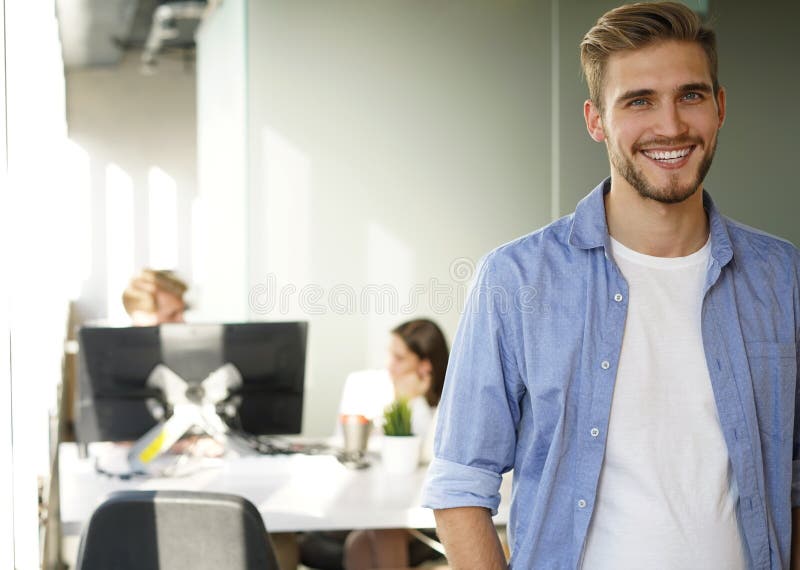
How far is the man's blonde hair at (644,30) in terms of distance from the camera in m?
1.58

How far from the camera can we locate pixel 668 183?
1529 millimetres

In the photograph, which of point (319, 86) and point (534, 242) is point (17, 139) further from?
point (319, 86)

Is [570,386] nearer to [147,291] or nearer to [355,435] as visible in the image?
[355,435]

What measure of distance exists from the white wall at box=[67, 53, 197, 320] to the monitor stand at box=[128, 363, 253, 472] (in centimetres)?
598

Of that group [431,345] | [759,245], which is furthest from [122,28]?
[759,245]

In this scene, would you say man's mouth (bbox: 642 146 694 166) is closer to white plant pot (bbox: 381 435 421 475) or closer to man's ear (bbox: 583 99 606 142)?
man's ear (bbox: 583 99 606 142)

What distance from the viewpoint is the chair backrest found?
6.16ft

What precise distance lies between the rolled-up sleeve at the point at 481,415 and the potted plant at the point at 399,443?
1.34 meters

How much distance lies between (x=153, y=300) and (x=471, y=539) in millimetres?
2853

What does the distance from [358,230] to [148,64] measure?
223 inches

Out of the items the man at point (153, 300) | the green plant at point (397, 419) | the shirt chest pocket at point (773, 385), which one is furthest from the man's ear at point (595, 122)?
the man at point (153, 300)

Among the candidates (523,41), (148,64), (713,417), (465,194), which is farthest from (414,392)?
(148,64)

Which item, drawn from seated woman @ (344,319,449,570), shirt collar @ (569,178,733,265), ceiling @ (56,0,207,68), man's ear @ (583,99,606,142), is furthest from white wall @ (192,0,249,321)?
shirt collar @ (569,178,733,265)

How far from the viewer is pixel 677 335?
1545mm
